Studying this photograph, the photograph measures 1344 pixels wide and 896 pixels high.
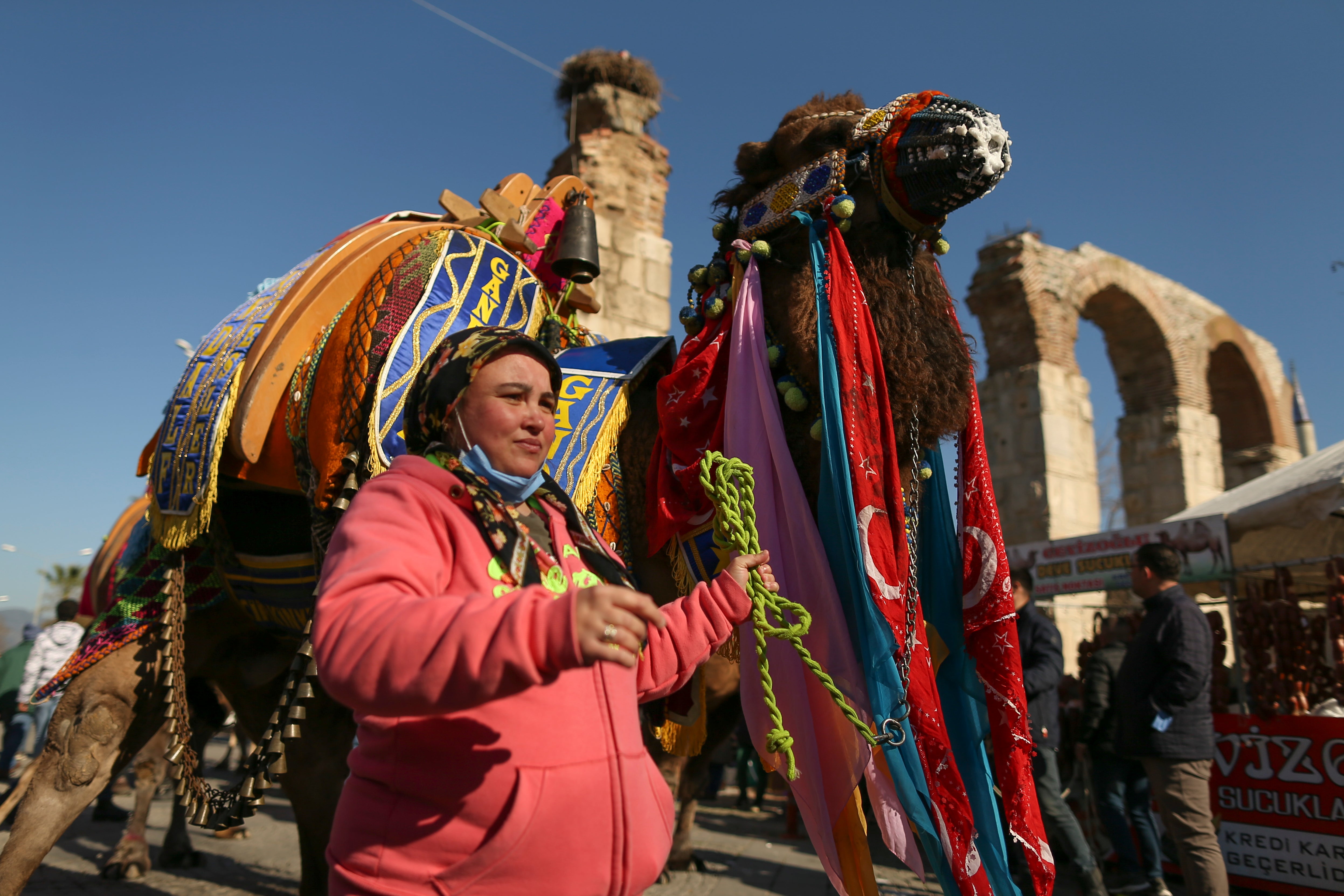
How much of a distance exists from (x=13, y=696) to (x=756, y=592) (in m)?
9.64

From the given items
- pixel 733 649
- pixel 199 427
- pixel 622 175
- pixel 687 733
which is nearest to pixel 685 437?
pixel 733 649

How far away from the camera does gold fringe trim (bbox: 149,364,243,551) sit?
2881 mm

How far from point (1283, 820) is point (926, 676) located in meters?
4.17

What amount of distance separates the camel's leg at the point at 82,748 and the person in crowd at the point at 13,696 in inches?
254

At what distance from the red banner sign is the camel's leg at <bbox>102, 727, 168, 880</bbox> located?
5.63m

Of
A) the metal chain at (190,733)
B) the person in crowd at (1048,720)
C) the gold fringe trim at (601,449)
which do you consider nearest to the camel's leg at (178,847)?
the metal chain at (190,733)

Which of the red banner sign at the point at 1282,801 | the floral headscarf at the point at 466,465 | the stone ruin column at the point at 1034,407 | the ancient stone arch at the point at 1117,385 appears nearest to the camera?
the floral headscarf at the point at 466,465

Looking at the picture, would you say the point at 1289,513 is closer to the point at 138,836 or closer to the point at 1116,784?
the point at 1116,784

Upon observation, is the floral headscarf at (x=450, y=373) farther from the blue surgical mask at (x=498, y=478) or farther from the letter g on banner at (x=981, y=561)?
the letter g on banner at (x=981, y=561)

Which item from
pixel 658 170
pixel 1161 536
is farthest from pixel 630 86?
pixel 1161 536

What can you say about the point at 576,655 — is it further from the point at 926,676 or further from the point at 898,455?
the point at 898,455

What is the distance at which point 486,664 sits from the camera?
0.98 meters

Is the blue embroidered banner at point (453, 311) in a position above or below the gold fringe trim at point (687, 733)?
above

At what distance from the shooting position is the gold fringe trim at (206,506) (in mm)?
2881
